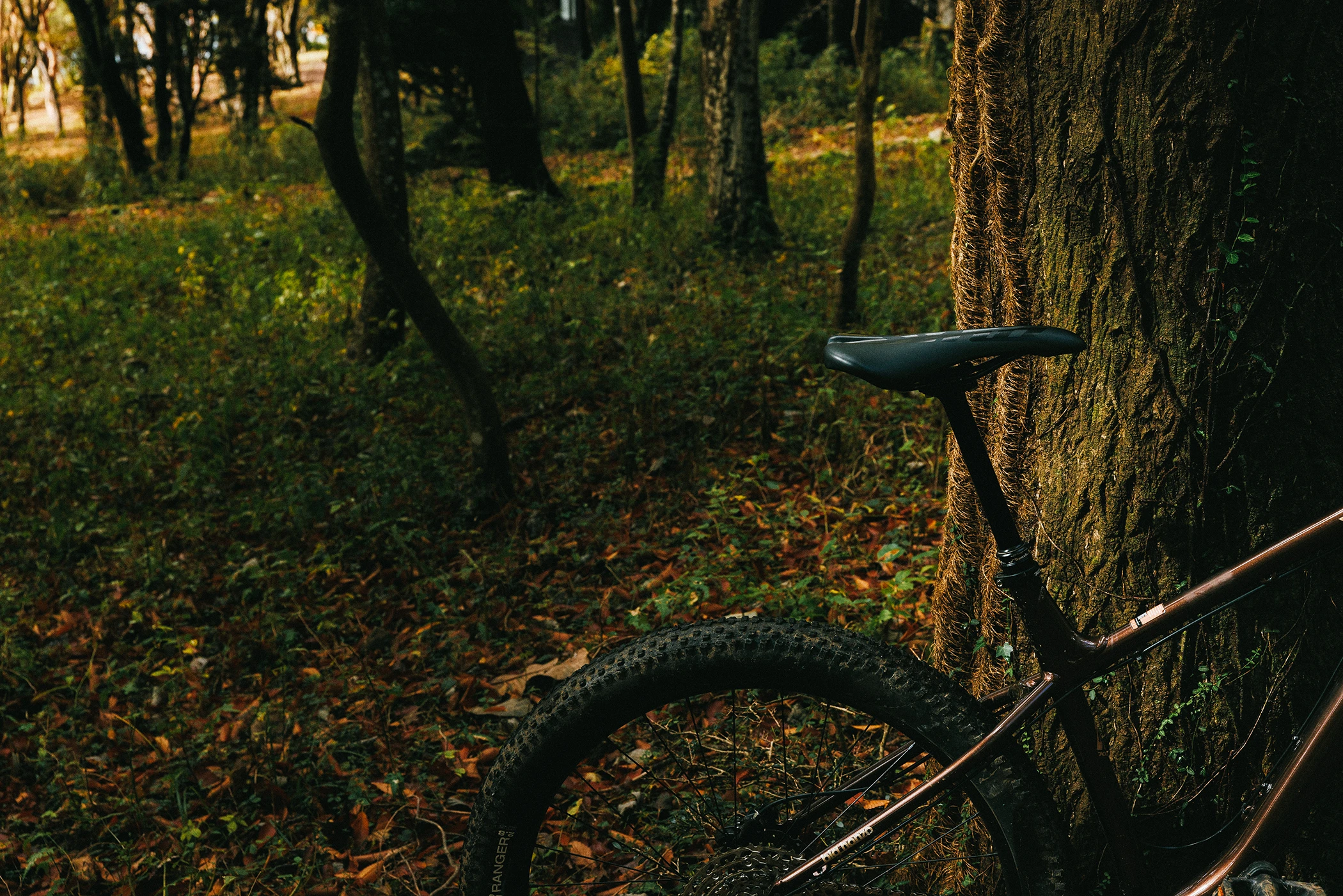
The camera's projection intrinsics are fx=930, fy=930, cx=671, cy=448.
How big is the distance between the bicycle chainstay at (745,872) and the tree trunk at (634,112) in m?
7.89

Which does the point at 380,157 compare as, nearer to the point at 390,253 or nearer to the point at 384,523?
the point at 390,253

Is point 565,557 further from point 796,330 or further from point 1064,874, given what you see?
point 1064,874

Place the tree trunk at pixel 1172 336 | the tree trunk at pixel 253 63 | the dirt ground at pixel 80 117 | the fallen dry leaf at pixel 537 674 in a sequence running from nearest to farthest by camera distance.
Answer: the tree trunk at pixel 1172 336 < the fallen dry leaf at pixel 537 674 < the tree trunk at pixel 253 63 < the dirt ground at pixel 80 117

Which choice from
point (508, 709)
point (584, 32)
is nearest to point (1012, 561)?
point (508, 709)

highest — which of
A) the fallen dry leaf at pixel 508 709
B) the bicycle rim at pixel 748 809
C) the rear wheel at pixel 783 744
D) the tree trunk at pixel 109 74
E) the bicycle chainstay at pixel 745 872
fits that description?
the tree trunk at pixel 109 74

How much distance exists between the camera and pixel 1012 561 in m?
1.79

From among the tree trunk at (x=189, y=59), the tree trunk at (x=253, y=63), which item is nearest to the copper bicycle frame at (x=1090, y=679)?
the tree trunk at (x=189, y=59)

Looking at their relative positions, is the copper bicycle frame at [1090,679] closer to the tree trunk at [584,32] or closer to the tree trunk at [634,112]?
the tree trunk at [634,112]

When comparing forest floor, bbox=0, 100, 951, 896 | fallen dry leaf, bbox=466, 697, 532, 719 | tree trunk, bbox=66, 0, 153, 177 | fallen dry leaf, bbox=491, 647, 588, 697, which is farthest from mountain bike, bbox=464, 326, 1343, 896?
tree trunk, bbox=66, 0, 153, 177

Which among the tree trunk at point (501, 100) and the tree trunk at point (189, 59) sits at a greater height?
the tree trunk at point (189, 59)

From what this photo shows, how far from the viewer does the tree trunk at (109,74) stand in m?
14.3

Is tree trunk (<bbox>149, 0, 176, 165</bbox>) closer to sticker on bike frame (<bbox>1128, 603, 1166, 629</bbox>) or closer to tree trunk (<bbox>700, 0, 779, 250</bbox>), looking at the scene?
tree trunk (<bbox>700, 0, 779, 250</bbox>)

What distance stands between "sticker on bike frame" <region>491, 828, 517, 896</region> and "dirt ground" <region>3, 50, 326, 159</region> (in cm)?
1587

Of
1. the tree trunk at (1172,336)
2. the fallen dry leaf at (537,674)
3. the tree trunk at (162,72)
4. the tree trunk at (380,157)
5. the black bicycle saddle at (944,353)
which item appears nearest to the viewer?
the black bicycle saddle at (944,353)
